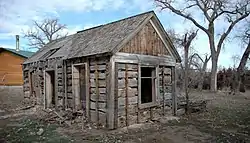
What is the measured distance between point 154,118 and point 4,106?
1004 centimetres

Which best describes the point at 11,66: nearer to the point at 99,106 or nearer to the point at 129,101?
the point at 99,106

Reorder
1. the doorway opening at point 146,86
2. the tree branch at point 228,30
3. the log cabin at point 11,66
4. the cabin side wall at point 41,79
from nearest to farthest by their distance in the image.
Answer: the doorway opening at point 146,86 < the cabin side wall at point 41,79 < the tree branch at point 228,30 < the log cabin at point 11,66

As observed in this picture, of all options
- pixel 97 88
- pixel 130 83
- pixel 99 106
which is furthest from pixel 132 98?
pixel 97 88

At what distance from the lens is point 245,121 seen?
1041 centimetres

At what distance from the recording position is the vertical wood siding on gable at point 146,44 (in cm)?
967

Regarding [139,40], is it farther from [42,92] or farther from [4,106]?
[4,106]

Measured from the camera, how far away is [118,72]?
9031 millimetres

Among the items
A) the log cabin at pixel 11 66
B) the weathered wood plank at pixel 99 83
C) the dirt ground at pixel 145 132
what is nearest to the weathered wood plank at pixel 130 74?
the weathered wood plank at pixel 99 83

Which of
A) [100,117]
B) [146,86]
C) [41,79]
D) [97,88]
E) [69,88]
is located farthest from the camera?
[41,79]

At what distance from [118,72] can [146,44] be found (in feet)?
6.95

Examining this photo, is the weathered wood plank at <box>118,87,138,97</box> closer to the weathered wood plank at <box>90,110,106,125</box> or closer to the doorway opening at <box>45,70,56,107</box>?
the weathered wood plank at <box>90,110,106,125</box>

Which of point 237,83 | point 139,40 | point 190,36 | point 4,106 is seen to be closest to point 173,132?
point 139,40

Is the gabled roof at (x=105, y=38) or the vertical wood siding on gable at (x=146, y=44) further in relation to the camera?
the vertical wood siding on gable at (x=146, y=44)

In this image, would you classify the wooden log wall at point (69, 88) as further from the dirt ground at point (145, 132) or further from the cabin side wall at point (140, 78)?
the cabin side wall at point (140, 78)
